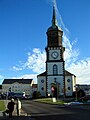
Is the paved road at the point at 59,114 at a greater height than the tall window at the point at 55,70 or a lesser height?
lesser

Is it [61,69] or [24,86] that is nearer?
[61,69]

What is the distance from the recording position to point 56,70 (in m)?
82.9

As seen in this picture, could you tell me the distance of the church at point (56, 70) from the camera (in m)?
82.6

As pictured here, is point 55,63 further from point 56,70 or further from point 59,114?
point 59,114

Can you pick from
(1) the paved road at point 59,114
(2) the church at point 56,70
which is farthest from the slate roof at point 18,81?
(1) the paved road at point 59,114

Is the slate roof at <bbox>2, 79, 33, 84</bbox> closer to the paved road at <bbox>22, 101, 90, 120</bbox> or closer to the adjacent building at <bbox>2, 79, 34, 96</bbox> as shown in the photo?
the adjacent building at <bbox>2, 79, 34, 96</bbox>

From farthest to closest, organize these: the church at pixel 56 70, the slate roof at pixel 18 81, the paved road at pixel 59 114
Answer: the slate roof at pixel 18 81
the church at pixel 56 70
the paved road at pixel 59 114

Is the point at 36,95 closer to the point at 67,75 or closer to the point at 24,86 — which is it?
the point at 67,75

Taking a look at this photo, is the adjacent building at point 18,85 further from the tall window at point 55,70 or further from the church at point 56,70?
the tall window at point 55,70

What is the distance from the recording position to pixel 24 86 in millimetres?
149000

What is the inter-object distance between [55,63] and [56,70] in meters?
1.86

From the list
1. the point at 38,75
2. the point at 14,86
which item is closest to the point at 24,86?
the point at 14,86

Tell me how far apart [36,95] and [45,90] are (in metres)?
2.76

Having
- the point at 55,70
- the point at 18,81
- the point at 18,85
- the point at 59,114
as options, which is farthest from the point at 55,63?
the point at 18,81
